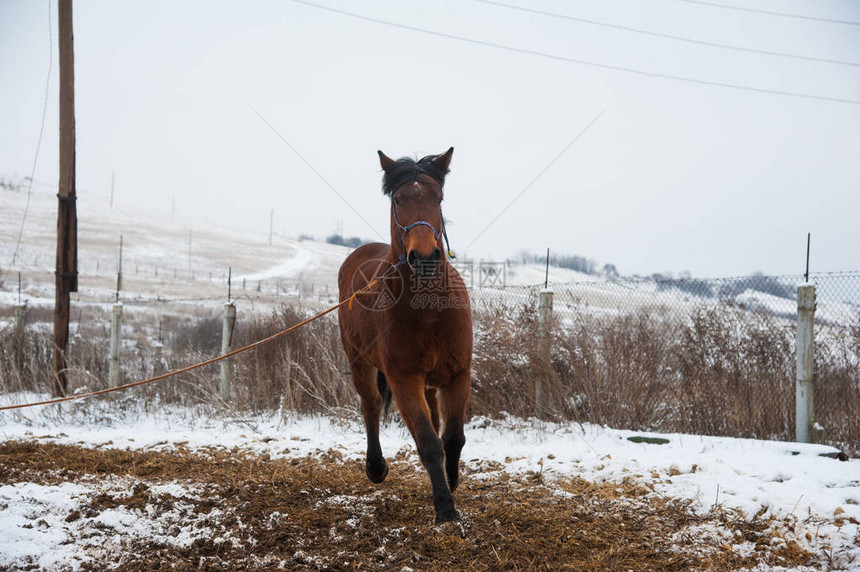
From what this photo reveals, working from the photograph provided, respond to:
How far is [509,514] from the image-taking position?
3947mm

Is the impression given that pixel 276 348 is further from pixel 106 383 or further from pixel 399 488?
pixel 399 488

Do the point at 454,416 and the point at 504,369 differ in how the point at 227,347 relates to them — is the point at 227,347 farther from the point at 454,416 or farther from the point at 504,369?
the point at 454,416

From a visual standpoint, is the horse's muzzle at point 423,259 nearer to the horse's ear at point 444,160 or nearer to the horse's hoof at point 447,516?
the horse's ear at point 444,160

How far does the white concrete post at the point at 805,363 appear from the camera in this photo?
5.59m

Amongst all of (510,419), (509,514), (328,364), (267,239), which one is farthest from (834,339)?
(267,239)

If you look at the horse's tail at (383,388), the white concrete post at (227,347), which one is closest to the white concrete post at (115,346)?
the white concrete post at (227,347)

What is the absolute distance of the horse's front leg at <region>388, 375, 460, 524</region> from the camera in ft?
12.0

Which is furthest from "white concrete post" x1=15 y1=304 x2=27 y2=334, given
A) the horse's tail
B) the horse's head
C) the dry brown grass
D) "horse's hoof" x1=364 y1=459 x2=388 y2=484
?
the horse's head

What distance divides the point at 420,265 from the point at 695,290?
19.9ft

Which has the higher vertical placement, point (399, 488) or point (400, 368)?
point (400, 368)

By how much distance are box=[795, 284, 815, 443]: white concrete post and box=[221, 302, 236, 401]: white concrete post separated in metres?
7.55

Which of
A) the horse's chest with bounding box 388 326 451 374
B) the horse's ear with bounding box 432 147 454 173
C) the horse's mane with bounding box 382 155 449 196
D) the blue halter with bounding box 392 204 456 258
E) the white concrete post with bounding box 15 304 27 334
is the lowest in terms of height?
the white concrete post with bounding box 15 304 27 334

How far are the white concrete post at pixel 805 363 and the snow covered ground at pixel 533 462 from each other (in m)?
0.42

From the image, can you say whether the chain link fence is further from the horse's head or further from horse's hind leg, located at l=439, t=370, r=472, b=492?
the horse's head
